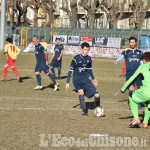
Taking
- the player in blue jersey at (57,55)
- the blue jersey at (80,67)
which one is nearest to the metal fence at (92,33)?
the player in blue jersey at (57,55)

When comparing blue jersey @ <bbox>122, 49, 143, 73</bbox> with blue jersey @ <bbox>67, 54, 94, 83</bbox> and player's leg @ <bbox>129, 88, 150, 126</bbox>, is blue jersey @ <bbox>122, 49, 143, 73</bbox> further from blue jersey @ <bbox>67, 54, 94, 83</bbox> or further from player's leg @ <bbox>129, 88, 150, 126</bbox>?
player's leg @ <bbox>129, 88, 150, 126</bbox>

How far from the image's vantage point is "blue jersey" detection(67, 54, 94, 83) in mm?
11742

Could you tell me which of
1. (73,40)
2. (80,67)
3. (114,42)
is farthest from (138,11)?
(80,67)

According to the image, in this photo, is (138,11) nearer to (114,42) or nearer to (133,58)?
(114,42)

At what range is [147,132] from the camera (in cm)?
959

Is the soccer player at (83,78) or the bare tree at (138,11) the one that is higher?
the bare tree at (138,11)

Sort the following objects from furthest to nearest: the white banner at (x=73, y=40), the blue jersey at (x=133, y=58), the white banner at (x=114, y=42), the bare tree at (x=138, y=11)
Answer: the bare tree at (x=138, y=11) < the white banner at (x=73, y=40) < the white banner at (x=114, y=42) < the blue jersey at (x=133, y=58)

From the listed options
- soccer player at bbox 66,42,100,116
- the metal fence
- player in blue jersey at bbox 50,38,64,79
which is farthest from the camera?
the metal fence

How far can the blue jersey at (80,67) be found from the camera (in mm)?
11742

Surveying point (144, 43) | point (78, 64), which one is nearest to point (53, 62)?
point (78, 64)

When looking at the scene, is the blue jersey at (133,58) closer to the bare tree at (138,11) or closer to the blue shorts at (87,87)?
the blue shorts at (87,87)

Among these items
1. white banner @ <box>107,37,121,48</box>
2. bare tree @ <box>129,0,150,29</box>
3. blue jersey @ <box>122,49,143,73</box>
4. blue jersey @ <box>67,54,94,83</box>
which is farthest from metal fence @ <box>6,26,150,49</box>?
blue jersey @ <box>67,54,94,83</box>

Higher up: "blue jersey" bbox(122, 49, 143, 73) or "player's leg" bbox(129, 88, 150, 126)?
"blue jersey" bbox(122, 49, 143, 73)

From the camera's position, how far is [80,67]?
1181 centimetres
